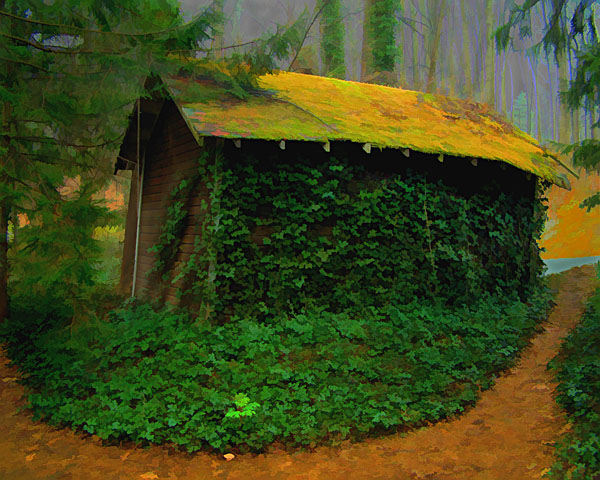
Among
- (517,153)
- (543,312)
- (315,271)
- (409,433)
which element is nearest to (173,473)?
(409,433)

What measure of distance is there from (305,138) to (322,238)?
5.91 feet

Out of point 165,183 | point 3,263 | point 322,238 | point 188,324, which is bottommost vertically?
point 188,324

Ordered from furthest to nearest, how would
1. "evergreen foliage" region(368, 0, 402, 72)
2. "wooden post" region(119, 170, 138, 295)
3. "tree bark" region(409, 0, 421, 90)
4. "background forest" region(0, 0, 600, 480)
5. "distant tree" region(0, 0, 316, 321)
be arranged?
"tree bark" region(409, 0, 421, 90) → "evergreen foliage" region(368, 0, 402, 72) → "wooden post" region(119, 170, 138, 295) → "distant tree" region(0, 0, 316, 321) → "background forest" region(0, 0, 600, 480)

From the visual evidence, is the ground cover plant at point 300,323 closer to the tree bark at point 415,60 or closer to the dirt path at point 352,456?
the dirt path at point 352,456

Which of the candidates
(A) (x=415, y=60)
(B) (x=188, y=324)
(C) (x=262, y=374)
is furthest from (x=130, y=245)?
(A) (x=415, y=60)

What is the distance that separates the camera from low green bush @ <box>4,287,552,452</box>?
17.3ft

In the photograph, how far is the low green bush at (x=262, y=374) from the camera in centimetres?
529

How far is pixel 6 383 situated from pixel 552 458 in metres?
7.63

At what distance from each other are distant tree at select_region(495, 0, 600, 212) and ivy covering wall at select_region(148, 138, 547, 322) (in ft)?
8.65

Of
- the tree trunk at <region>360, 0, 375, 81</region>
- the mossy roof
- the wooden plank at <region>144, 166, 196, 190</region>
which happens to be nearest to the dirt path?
the mossy roof

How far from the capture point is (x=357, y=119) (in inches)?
360

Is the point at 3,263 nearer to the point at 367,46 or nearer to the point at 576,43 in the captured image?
the point at 576,43

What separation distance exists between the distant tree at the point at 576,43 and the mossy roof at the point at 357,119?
197 cm

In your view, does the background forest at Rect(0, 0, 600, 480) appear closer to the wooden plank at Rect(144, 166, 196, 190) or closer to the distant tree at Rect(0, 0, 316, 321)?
the distant tree at Rect(0, 0, 316, 321)
